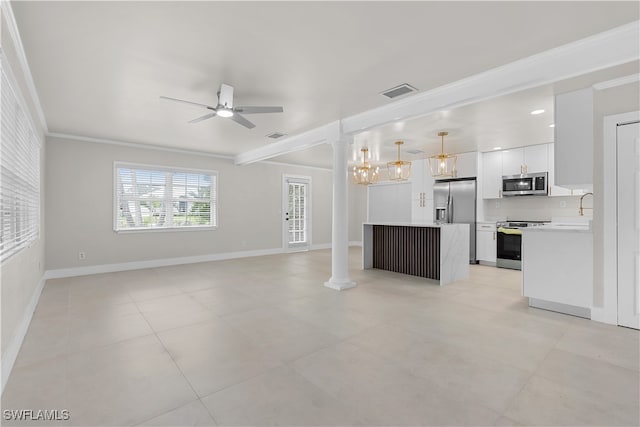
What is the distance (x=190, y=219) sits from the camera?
6.99 meters

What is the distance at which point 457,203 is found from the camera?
6953 mm

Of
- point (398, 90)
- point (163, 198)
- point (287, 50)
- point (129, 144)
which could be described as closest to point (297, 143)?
point (398, 90)

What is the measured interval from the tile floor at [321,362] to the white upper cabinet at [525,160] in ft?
10.5

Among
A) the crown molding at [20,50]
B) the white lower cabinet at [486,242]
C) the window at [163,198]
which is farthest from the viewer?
the white lower cabinet at [486,242]

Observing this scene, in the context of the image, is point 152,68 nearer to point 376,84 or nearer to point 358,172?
point 376,84

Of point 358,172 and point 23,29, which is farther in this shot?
point 358,172

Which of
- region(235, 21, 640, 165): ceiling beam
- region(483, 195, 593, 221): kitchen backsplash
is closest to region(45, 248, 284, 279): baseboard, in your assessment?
region(235, 21, 640, 165): ceiling beam

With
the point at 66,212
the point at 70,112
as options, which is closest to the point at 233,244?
the point at 66,212

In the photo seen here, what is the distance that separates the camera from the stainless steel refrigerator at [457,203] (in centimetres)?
674

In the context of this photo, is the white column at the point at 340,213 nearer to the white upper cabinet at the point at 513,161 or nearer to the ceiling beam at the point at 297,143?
the ceiling beam at the point at 297,143

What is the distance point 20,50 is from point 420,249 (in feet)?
17.6

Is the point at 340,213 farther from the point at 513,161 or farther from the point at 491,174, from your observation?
the point at 513,161

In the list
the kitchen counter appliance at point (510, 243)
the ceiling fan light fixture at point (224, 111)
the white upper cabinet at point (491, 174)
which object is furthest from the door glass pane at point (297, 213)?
the ceiling fan light fixture at point (224, 111)

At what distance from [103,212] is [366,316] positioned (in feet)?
17.4
